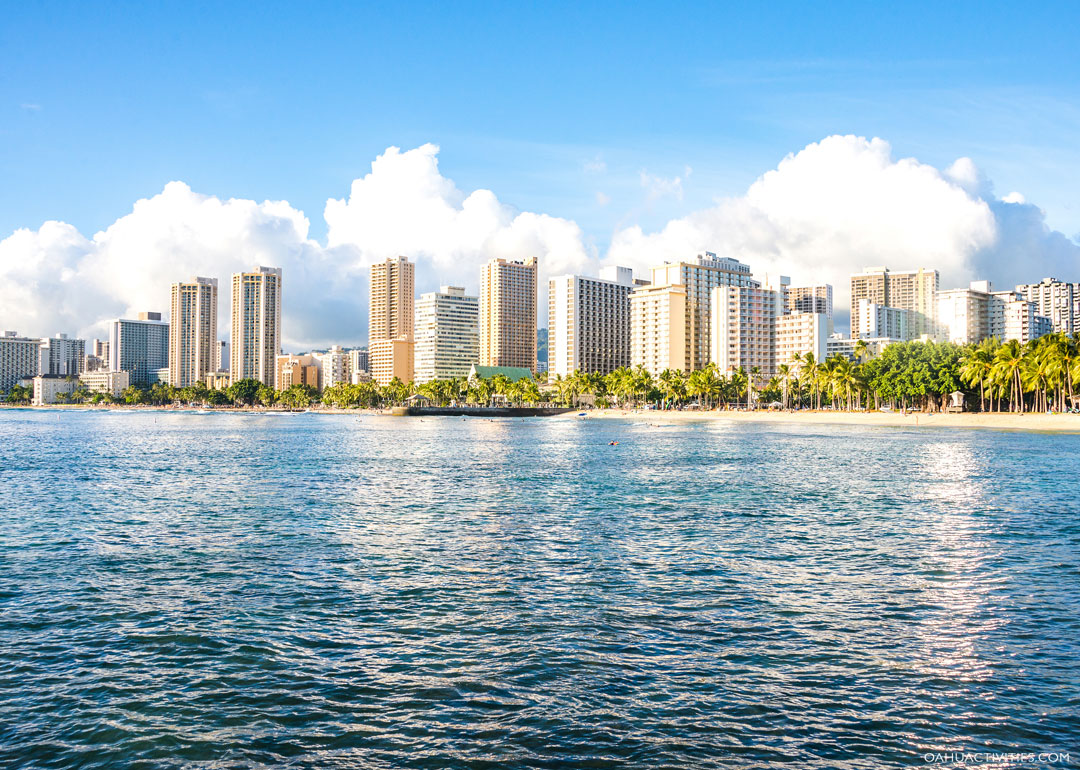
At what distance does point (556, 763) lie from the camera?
1251 centimetres

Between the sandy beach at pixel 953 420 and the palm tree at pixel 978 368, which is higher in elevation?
the palm tree at pixel 978 368

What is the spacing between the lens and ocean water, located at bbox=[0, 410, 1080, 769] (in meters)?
13.4

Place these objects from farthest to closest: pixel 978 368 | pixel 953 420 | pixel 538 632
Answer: pixel 978 368
pixel 953 420
pixel 538 632

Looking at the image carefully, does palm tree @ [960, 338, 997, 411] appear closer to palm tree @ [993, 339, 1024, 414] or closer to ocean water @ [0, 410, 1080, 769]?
palm tree @ [993, 339, 1024, 414]

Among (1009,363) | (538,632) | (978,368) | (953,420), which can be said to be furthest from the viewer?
(978,368)

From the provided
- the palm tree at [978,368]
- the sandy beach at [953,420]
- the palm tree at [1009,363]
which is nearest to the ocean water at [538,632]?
the sandy beach at [953,420]

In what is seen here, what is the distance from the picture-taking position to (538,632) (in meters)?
19.1

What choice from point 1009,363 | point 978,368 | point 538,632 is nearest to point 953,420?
point 1009,363

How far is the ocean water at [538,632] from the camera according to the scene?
13.4 metres

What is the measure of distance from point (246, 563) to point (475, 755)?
16.8 metres

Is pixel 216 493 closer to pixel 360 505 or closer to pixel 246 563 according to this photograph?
pixel 360 505

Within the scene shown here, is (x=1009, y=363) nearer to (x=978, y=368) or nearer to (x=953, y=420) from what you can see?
(x=978, y=368)

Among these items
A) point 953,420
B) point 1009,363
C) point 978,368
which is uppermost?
point 1009,363

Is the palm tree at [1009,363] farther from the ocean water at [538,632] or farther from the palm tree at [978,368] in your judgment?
the ocean water at [538,632]
